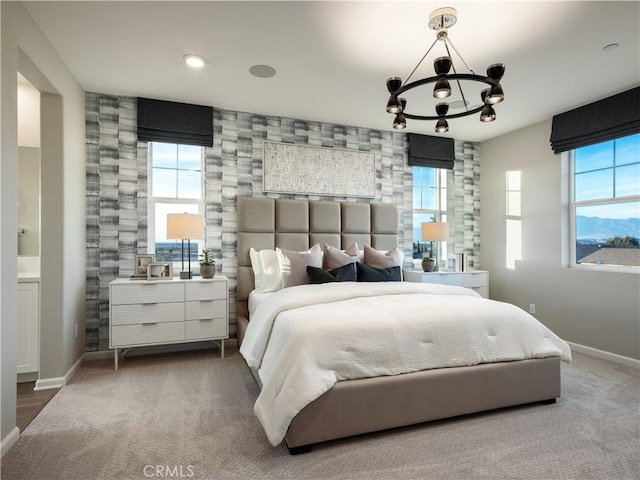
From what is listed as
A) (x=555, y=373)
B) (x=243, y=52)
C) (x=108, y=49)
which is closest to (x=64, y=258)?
(x=108, y=49)

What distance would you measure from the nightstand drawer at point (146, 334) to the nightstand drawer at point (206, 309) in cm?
14

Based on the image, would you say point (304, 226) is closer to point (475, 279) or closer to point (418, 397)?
point (475, 279)

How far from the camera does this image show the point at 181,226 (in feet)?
11.6

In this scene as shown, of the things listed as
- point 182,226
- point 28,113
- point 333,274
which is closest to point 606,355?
point 333,274

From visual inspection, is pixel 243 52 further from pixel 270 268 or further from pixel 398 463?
pixel 398 463

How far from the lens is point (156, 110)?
3795mm

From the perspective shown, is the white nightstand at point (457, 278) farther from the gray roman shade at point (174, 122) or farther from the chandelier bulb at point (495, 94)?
the gray roman shade at point (174, 122)

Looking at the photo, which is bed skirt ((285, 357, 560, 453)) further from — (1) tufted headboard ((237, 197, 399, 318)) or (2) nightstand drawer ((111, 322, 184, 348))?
(1) tufted headboard ((237, 197, 399, 318))

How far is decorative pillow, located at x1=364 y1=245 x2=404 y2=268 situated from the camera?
3990 mm

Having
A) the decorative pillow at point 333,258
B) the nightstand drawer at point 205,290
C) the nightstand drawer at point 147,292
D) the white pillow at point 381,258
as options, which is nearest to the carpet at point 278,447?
the nightstand drawer at point 147,292

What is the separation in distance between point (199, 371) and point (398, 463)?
2055mm

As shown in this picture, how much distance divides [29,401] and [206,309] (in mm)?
1457

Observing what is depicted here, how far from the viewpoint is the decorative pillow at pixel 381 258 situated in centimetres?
399
